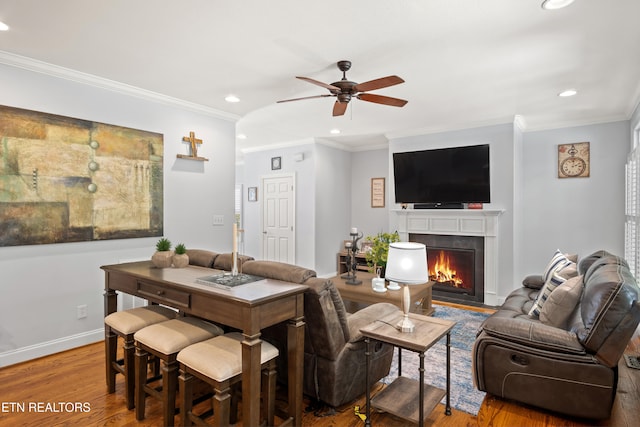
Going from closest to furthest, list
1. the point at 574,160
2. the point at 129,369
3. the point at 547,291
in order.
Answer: the point at 129,369 < the point at 547,291 < the point at 574,160

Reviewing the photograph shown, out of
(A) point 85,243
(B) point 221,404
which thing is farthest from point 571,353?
(A) point 85,243

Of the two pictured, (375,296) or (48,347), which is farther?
(375,296)

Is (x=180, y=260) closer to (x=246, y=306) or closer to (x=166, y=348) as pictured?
(x=166, y=348)

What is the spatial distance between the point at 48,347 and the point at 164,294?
1.93 m

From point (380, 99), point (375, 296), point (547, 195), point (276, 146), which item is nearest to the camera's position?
point (380, 99)

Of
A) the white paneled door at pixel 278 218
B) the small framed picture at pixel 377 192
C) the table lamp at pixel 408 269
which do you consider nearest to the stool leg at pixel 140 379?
the table lamp at pixel 408 269

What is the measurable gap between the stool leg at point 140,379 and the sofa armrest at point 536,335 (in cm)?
224

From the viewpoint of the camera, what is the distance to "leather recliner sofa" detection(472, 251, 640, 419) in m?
2.02

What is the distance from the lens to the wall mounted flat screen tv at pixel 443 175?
4.85 meters

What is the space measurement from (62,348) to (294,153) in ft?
14.8

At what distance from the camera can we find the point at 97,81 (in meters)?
3.32

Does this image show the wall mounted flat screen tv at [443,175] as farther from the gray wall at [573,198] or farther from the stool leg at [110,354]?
the stool leg at [110,354]

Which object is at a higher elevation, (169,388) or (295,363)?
(295,363)

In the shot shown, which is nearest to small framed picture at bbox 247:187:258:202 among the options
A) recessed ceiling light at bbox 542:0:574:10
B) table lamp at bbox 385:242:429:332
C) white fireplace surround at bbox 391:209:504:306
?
white fireplace surround at bbox 391:209:504:306
